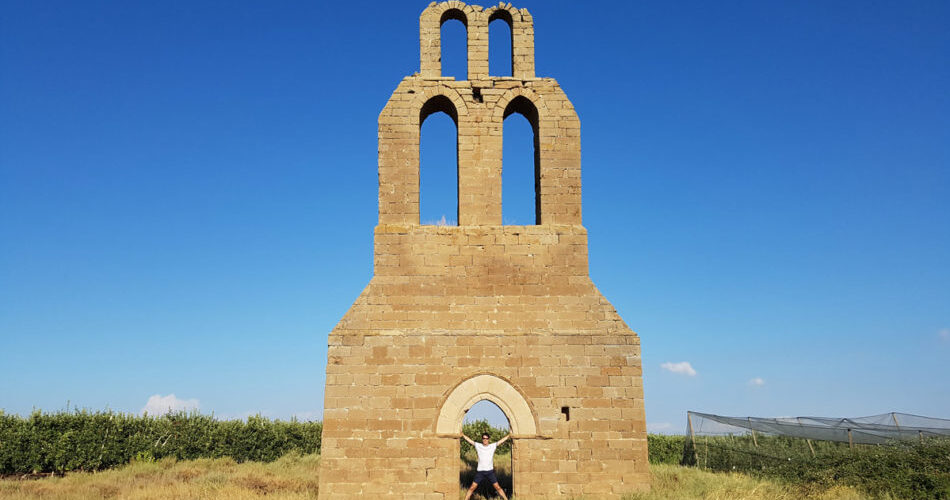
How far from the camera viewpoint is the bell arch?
1107cm

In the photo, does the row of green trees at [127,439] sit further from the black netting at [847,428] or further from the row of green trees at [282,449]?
the black netting at [847,428]

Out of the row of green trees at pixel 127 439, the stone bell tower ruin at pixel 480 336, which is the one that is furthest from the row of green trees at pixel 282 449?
the stone bell tower ruin at pixel 480 336

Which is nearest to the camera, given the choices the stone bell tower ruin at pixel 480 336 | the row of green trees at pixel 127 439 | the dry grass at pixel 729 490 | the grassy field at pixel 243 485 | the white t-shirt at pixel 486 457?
the stone bell tower ruin at pixel 480 336

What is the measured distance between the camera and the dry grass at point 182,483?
12617 mm

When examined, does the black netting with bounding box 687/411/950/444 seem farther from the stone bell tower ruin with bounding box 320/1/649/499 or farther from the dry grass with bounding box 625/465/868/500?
the stone bell tower ruin with bounding box 320/1/649/499

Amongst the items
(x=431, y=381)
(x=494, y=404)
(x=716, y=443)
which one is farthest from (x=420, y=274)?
(x=716, y=443)

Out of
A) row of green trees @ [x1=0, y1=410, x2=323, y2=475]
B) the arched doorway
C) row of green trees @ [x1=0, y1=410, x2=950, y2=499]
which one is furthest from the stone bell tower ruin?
row of green trees @ [x1=0, y1=410, x2=323, y2=475]

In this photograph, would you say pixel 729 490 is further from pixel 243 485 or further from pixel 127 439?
pixel 127 439

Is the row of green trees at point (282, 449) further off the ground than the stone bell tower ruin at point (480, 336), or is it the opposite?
the stone bell tower ruin at point (480, 336)

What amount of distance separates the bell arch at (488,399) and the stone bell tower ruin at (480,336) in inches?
0.7

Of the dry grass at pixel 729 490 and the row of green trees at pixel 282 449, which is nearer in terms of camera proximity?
the dry grass at pixel 729 490

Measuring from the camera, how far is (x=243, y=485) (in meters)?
13.6

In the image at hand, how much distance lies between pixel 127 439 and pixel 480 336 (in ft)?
44.7

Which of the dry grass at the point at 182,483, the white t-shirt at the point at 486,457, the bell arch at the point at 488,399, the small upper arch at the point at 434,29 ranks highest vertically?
the small upper arch at the point at 434,29
